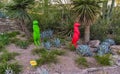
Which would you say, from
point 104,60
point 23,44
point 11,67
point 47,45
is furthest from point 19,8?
point 104,60

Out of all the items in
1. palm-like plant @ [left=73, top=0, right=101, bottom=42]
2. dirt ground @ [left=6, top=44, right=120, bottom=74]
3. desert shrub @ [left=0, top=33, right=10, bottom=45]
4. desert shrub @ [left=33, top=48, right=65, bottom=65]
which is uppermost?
palm-like plant @ [left=73, top=0, right=101, bottom=42]

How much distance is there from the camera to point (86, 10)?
604cm

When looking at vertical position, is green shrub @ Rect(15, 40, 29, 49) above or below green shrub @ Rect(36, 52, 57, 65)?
above

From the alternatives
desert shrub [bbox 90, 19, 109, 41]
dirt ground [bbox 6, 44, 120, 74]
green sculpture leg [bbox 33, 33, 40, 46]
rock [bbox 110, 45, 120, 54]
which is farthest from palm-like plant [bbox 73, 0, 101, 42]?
green sculpture leg [bbox 33, 33, 40, 46]

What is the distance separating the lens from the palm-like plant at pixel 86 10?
6.06 m

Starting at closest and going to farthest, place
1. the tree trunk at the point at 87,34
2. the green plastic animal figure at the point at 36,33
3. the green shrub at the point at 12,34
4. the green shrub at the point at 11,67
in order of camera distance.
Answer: the green shrub at the point at 11,67
the green plastic animal figure at the point at 36,33
the tree trunk at the point at 87,34
the green shrub at the point at 12,34

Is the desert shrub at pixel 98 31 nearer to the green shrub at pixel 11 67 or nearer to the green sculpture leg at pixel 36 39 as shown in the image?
the green sculpture leg at pixel 36 39

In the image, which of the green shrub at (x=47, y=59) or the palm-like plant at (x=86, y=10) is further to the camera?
the palm-like plant at (x=86, y=10)

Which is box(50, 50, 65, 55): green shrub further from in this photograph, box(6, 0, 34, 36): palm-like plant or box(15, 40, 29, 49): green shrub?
box(6, 0, 34, 36): palm-like plant

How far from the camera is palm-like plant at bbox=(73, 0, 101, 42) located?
6059 millimetres

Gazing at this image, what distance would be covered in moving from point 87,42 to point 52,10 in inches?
69.4

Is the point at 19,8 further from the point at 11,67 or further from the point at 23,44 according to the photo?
the point at 11,67

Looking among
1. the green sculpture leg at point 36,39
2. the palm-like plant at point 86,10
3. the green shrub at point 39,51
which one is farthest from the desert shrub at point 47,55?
the palm-like plant at point 86,10

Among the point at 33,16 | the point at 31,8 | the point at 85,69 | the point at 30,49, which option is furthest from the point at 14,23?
the point at 85,69
